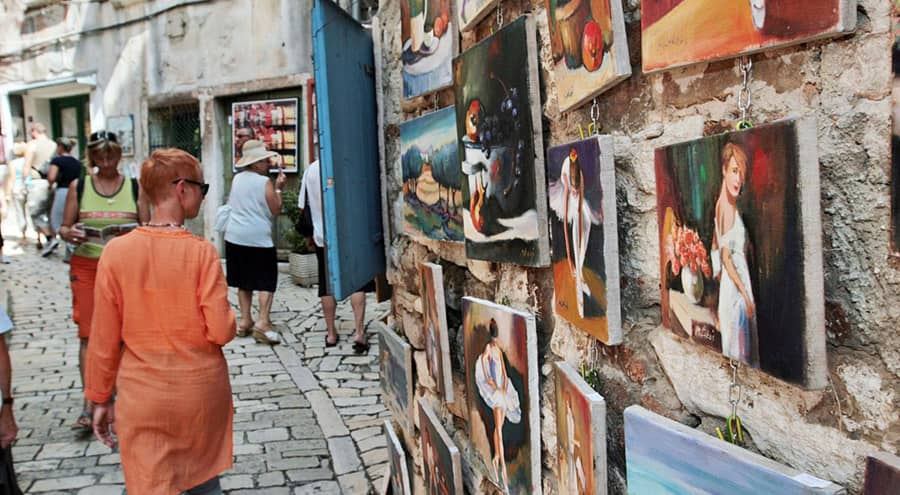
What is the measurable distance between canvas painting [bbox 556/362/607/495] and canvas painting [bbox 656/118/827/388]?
11.3 inches

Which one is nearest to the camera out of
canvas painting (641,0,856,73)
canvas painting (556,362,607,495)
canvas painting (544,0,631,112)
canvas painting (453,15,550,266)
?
canvas painting (641,0,856,73)

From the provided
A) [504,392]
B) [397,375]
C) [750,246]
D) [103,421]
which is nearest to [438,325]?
[504,392]

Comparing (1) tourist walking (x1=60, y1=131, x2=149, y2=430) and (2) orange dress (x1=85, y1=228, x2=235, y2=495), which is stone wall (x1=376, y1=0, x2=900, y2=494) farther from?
(1) tourist walking (x1=60, y1=131, x2=149, y2=430)

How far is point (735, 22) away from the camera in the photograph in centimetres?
104

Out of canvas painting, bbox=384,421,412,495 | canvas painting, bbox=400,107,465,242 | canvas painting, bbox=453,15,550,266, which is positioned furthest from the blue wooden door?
canvas painting, bbox=453,15,550,266

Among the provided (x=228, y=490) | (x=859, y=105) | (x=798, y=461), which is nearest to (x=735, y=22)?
(x=859, y=105)

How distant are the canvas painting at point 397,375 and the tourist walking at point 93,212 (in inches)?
62.4

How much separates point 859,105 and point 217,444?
8.37 feet

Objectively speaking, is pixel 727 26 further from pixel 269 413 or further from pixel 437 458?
pixel 269 413

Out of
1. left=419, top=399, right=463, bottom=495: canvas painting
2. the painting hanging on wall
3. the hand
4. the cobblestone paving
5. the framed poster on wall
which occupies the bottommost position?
the cobblestone paving

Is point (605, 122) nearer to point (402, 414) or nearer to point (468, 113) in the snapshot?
point (468, 113)

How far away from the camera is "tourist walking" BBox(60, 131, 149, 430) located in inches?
163

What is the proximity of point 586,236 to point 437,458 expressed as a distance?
1.48 meters

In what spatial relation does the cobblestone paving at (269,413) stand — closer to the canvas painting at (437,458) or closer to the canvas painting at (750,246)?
the canvas painting at (437,458)
